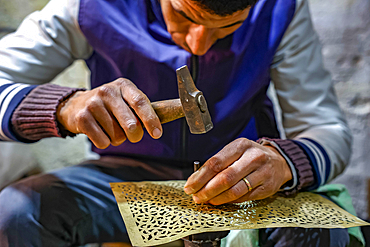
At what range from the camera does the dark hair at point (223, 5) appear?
2.53 ft

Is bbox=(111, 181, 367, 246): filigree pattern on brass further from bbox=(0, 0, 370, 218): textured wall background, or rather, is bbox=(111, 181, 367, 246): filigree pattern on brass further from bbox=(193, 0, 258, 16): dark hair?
bbox=(0, 0, 370, 218): textured wall background

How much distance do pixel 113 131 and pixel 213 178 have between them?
28 centimetres

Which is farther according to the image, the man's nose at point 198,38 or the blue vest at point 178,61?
the blue vest at point 178,61

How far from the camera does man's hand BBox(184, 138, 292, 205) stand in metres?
0.75

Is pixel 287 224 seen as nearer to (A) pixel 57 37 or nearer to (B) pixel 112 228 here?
(B) pixel 112 228

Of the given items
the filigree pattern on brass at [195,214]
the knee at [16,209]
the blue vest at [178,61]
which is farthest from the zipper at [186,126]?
the knee at [16,209]

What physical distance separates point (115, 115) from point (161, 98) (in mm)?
431

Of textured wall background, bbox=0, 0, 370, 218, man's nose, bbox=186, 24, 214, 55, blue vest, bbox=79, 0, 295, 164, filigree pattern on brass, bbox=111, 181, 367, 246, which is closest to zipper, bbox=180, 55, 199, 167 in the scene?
blue vest, bbox=79, 0, 295, 164

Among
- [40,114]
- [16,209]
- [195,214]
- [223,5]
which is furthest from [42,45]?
[195,214]

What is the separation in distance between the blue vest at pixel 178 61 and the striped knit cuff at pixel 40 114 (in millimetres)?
302

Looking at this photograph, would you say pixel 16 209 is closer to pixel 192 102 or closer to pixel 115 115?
pixel 115 115

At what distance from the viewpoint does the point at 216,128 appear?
1.20m

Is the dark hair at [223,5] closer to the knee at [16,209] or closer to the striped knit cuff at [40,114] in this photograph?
the striped knit cuff at [40,114]

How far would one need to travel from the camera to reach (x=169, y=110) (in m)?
0.76
